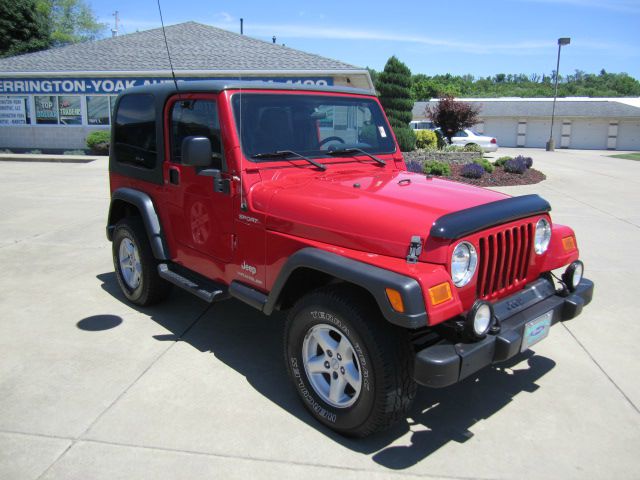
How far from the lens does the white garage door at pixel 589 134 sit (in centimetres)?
3962

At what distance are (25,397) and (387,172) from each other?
9.80ft

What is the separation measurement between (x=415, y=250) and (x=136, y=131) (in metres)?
3.10

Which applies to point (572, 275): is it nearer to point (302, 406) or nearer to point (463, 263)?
point (463, 263)

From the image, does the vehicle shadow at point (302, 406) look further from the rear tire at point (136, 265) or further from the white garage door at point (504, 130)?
the white garage door at point (504, 130)

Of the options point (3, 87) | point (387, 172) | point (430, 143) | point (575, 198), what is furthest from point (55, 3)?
point (387, 172)

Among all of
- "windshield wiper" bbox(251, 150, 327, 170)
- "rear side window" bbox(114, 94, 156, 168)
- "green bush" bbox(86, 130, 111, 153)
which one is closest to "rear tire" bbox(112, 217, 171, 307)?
"rear side window" bbox(114, 94, 156, 168)

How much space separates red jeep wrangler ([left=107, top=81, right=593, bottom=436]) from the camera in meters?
2.79

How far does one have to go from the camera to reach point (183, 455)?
295cm

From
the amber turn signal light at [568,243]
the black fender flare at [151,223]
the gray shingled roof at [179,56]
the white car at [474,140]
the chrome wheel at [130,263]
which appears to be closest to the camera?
the amber turn signal light at [568,243]

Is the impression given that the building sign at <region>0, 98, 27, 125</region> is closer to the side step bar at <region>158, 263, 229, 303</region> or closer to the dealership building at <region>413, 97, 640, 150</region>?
the side step bar at <region>158, 263, 229, 303</region>

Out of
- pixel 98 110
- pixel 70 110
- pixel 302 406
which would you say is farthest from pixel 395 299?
pixel 70 110

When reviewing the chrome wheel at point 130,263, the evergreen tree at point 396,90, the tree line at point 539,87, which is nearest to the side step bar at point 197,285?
the chrome wheel at point 130,263

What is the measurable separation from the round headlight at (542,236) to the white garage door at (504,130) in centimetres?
4031

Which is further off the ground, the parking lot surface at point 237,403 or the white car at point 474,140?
the white car at point 474,140
